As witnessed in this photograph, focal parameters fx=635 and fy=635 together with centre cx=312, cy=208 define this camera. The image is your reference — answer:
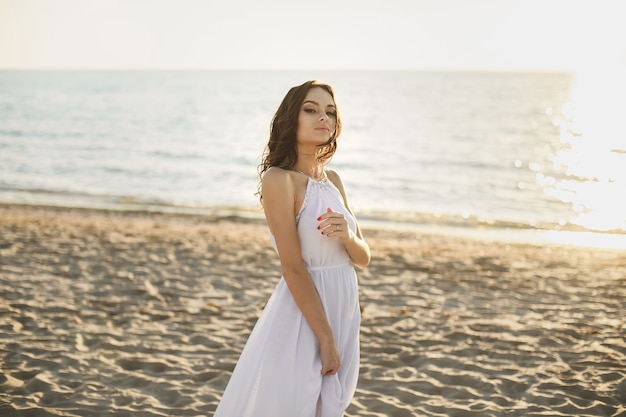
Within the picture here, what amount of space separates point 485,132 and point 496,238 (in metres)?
32.0

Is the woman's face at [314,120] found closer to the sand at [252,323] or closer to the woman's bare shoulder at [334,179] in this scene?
the woman's bare shoulder at [334,179]

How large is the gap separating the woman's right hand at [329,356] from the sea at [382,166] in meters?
12.8

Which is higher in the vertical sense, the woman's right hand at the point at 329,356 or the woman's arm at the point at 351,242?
the woman's arm at the point at 351,242

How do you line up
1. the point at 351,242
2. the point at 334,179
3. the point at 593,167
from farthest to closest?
the point at 593,167, the point at 334,179, the point at 351,242

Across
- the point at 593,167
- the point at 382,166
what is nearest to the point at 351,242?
the point at 382,166

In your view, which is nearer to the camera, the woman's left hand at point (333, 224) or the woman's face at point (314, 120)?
the woman's left hand at point (333, 224)

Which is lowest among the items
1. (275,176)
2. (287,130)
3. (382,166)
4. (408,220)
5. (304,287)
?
(304,287)

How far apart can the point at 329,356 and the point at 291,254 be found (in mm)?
489

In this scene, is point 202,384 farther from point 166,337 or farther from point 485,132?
point 485,132

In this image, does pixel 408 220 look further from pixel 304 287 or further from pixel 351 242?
pixel 304 287

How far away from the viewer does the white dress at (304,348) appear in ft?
9.12

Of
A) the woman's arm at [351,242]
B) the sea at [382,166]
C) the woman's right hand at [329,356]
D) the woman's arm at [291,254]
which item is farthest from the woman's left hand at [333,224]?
the sea at [382,166]

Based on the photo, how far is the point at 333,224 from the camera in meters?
2.69

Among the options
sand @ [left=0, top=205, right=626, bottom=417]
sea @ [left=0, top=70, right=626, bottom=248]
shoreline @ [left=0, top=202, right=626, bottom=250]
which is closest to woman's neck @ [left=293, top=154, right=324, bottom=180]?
sand @ [left=0, top=205, right=626, bottom=417]
